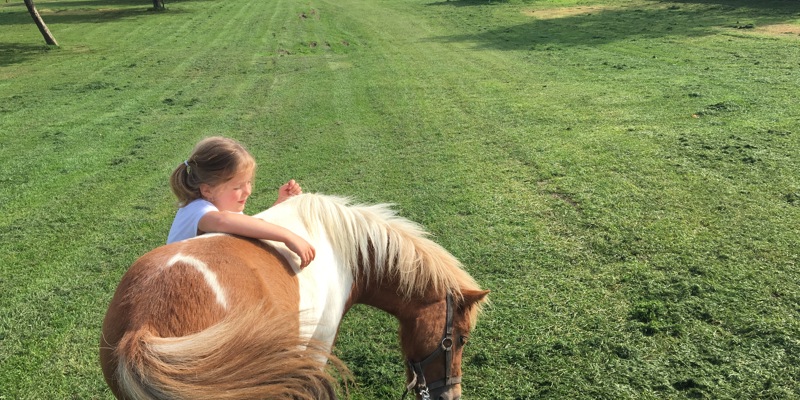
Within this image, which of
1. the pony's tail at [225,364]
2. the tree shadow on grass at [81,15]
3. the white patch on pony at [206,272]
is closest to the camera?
the pony's tail at [225,364]

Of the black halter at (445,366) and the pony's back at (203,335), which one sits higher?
the pony's back at (203,335)

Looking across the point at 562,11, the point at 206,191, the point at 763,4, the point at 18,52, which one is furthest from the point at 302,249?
the point at 562,11

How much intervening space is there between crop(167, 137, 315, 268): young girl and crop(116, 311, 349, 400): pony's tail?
489mm

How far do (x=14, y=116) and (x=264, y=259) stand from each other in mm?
10041

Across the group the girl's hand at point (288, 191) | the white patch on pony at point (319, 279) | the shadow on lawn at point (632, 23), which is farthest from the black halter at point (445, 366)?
the shadow on lawn at point (632, 23)

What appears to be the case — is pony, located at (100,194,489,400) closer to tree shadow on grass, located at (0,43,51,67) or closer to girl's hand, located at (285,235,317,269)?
girl's hand, located at (285,235,317,269)

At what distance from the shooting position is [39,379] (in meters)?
3.15

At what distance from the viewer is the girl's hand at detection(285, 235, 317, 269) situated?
207 centimetres

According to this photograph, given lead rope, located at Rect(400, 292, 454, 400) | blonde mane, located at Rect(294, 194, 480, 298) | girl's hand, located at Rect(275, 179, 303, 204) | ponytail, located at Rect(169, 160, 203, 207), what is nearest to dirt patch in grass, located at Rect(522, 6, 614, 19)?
girl's hand, located at Rect(275, 179, 303, 204)

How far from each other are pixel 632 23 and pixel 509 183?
541 inches

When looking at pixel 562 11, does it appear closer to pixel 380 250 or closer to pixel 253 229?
pixel 380 250

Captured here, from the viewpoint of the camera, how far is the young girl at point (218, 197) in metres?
2.06

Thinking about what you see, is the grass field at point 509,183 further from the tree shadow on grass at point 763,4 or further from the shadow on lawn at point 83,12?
the shadow on lawn at point 83,12

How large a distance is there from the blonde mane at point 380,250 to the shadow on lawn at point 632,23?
13.6 metres
